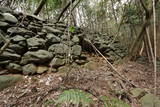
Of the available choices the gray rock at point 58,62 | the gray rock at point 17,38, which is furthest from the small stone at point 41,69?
the gray rock at point 17,38

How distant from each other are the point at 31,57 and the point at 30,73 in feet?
0.87

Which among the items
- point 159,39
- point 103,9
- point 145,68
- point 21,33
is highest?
point 103,9

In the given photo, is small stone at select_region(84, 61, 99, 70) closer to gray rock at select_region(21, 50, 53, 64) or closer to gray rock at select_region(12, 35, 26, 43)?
gray rock at select_region(21, 50, 53, 64)

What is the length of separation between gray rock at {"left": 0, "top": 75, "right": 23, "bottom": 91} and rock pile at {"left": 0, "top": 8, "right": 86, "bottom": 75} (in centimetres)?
15

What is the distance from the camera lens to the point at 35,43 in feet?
7.89

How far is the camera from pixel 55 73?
2.21 meters

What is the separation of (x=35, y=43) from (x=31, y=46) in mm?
101

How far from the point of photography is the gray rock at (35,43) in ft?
7.66

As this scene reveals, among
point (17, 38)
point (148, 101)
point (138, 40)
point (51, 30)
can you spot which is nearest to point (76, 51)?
point (51, 30)

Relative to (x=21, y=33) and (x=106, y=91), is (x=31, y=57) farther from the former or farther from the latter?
(x=106, y=91)

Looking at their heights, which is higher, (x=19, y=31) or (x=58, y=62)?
(x=19, y=31)

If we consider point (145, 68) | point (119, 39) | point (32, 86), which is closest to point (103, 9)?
point (119, 39)

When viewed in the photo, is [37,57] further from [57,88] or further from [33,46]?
[57,88]

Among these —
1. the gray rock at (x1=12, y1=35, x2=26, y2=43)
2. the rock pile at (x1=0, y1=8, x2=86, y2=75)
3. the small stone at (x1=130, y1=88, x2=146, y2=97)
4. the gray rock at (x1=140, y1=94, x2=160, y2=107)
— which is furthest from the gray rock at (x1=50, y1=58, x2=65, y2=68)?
the gray rock at (x1=140, y1=94, x2=160, y2=107)
